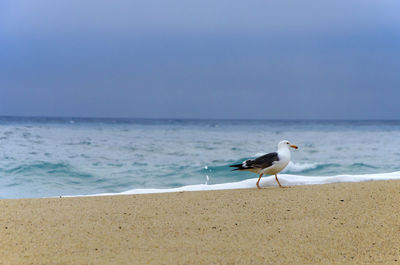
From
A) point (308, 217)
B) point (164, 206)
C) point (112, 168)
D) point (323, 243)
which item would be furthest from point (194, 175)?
point (323, 243)

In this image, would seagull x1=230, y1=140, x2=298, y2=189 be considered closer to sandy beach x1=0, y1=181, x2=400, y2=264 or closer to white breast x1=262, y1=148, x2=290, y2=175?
white breast x1=262, y1=148, x2=290, y2=175

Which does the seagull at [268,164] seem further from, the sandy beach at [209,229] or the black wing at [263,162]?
the sandy beach at [209,229]

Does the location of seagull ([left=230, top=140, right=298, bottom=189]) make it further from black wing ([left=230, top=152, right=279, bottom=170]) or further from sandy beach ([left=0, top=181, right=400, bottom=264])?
sandy beach ([left=0, top=181, right=400, bottom=264])

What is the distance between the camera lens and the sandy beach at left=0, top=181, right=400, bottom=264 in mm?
2496

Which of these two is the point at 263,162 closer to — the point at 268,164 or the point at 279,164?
the point at 268,164

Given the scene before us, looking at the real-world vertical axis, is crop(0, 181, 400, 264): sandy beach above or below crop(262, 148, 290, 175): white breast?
below

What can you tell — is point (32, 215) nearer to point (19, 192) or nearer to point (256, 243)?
point (256, 243)

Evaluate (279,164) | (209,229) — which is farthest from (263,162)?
(209,229)

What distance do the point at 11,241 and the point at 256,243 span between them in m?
1.68

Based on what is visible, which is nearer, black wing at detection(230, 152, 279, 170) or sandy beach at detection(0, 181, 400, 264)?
sandy beach at detection(0, 181, 400, 264)

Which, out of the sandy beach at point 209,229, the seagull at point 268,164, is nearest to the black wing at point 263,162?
the seagull at point 268,164

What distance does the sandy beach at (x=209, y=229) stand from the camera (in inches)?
98.3

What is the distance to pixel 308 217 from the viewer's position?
3.26 meters

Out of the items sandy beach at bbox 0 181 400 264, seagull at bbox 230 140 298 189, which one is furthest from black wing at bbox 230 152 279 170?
sandy beach at bbox 0 181 400 264
